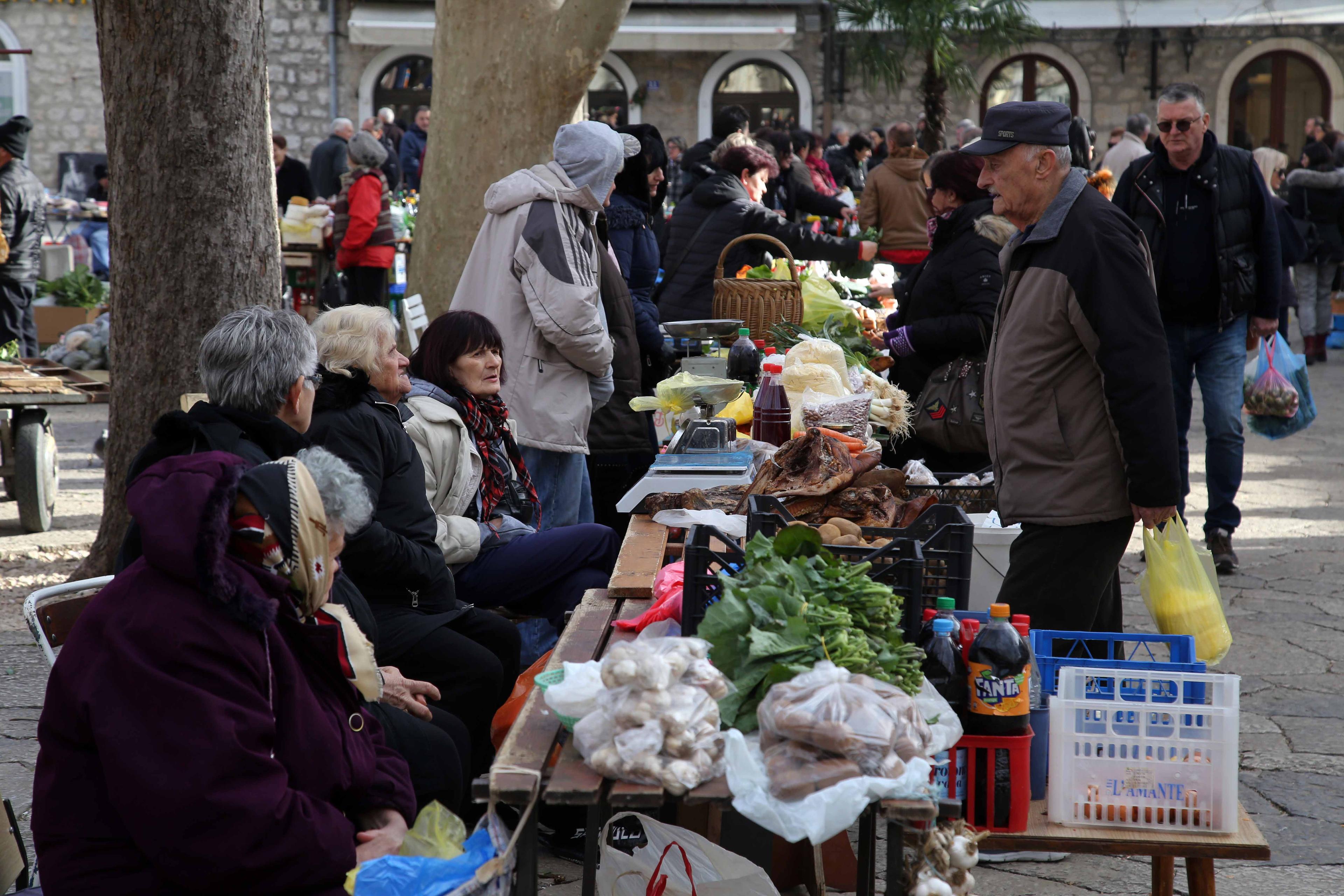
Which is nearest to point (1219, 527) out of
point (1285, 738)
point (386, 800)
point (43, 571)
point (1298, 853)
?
point (1285, 738)

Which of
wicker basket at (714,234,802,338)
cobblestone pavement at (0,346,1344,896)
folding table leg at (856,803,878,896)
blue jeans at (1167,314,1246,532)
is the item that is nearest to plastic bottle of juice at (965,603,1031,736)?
folding table leg at (856,803,878,896)

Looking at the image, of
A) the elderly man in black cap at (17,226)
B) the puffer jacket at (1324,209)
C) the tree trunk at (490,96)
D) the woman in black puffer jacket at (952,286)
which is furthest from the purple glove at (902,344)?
the puffer jacket at (1324,209)

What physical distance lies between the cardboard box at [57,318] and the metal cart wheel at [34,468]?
5.69 m

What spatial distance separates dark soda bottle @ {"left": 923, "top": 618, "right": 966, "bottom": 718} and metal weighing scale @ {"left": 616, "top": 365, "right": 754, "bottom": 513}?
140 cm

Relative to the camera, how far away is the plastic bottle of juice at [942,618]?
218cm

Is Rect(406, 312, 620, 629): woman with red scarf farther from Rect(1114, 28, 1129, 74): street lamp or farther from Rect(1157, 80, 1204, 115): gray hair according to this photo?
Rect(1114, 28, 1129, 74): street lamp

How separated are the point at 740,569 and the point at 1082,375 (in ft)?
3.89

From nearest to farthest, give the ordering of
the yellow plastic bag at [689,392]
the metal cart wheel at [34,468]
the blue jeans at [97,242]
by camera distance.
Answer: the yellow plastic bag at [689,392] → the metal cart wheel at [34,468] → the blue jeans at [97,242]

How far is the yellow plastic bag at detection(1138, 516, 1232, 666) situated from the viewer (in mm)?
2773

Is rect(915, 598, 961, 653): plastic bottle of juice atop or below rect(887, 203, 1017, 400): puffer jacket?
below

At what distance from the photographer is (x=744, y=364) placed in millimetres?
4871

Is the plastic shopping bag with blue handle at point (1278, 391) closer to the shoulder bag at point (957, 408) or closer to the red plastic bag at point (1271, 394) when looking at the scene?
the red plastic bag at point (1271, 394)

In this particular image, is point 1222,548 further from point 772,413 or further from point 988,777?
point 988,777

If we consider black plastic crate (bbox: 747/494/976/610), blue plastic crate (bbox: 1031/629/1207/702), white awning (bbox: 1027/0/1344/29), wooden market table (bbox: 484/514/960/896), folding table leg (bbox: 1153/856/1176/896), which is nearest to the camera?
wooden market table (bbox: 484/514/960/896)
